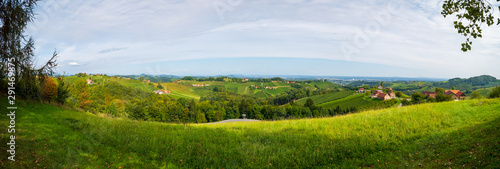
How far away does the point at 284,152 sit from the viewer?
831 centimetres

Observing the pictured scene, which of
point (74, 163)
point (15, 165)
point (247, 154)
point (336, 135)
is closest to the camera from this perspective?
point (15, 165)

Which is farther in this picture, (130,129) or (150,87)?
(150,87)

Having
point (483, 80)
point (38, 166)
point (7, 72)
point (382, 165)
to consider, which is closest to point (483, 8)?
point (382, 165)

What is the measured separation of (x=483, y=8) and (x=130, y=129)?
14753mm

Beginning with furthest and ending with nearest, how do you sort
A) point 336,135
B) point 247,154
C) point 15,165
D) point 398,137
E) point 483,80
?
1. point 483,80
2. point 336,135
3. point 398,137
4. point 247,154
5. point 15,165

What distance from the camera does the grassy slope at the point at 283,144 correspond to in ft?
22.2

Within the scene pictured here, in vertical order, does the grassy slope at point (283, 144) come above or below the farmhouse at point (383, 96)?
above

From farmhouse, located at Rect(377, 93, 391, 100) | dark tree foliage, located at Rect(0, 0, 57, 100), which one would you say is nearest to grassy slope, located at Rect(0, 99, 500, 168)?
dark tree foliage, located at Rect(0, 0, 57, 100)

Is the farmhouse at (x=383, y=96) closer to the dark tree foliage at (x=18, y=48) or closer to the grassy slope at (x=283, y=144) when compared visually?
the grassy slope at (x=283, y=144)

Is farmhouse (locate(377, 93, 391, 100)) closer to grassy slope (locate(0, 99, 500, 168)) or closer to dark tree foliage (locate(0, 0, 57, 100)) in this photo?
grassy slope (locate(0, 99, 500, 168))

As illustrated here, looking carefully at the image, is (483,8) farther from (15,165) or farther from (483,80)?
(483,80)

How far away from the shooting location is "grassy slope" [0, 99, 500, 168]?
6.77m

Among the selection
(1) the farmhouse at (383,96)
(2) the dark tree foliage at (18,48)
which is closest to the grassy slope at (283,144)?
(2) the dark tree foliage at (18,48)

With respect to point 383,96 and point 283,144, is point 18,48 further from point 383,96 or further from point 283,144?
point 383,96
